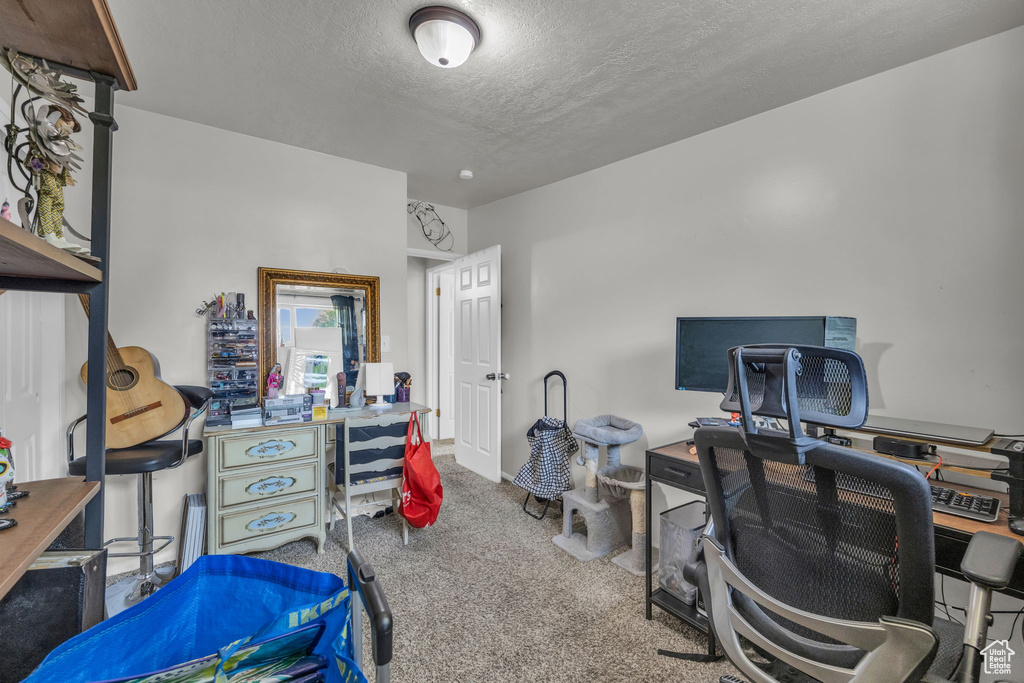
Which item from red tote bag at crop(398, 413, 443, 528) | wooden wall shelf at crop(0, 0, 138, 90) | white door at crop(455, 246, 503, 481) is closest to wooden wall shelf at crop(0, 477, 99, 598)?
wooden wall shelf at crop(0, 0, 138, 90)

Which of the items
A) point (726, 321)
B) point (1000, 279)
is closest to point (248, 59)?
point (726, 321)

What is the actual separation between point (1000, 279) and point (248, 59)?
10.8 ft

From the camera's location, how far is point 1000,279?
1.75 metres

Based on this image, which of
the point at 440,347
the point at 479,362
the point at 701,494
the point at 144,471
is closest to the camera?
the point at 701,494

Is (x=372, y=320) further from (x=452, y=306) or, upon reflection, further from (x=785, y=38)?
(x=785, y=38)

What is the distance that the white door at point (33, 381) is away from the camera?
1626 mm

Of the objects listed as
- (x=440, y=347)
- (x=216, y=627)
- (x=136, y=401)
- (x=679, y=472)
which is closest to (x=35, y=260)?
(x=216, y=627)

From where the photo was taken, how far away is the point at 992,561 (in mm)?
1034

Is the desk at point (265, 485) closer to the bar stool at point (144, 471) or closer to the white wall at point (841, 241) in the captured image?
the bar stool at point (144, 471)

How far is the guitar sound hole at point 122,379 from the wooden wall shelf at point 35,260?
1.69 meters

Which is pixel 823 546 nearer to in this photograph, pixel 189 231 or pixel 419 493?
pixel 419 493

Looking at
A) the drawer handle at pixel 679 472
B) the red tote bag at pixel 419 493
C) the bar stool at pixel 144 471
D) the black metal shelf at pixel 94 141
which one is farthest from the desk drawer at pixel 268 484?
the drawer handle at pixel 679 472

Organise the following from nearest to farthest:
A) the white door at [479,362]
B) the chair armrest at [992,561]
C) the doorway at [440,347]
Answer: the chair armrest at [992,561] → the white door at [479,362] → the doorway at [440,347]

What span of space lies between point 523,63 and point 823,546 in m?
2.09
